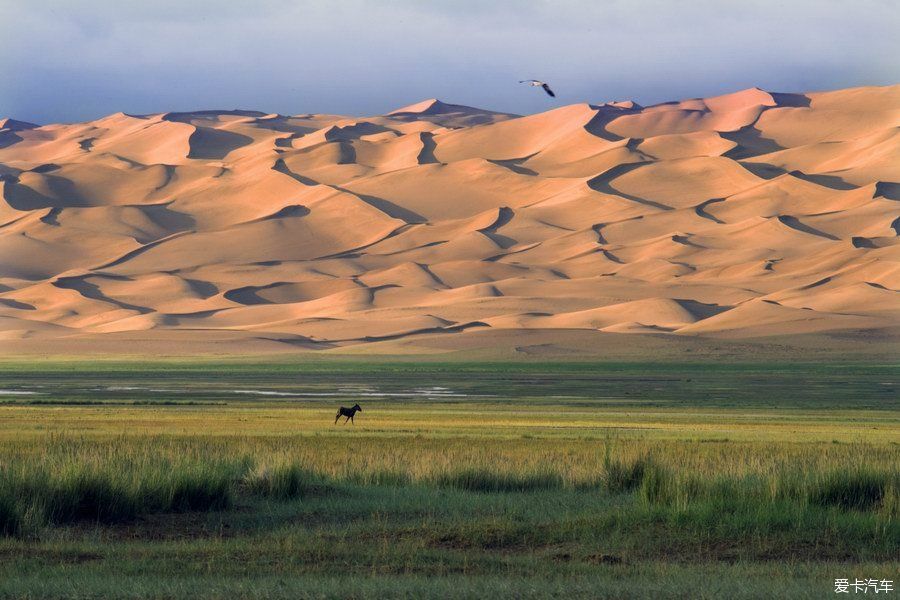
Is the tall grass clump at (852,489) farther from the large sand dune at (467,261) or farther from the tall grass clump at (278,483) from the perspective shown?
the large sand dune at (467,261)

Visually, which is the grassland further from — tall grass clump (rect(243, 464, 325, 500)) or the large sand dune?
the large sand dune

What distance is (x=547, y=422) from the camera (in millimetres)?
41438

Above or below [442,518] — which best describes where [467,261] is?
above

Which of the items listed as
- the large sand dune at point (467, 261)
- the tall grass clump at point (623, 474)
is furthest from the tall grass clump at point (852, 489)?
the large sand dune at point (467, 261)

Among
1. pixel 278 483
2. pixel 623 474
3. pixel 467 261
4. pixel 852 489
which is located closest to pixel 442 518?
pixel 278 483

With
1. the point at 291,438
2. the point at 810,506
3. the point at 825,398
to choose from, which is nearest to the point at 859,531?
the point at 810,506

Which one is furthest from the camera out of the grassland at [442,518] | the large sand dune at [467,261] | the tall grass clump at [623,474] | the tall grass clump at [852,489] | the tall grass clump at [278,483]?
the large sand dune at [467,261]

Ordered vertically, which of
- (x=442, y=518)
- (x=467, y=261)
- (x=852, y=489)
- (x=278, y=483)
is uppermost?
(x=467, y=261)

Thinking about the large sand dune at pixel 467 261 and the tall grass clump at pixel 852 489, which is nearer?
the tall grass clump at pixel 852 489

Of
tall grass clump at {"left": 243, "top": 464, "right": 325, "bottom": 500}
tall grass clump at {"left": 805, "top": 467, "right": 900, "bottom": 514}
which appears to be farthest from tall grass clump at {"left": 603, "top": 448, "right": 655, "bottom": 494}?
tall grass clump at {"left": 243, "top": 464, "right": 325, "bottom": 500}

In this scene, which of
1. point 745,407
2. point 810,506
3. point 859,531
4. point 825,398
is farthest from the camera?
point 825,398

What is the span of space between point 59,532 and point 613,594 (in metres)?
6.55

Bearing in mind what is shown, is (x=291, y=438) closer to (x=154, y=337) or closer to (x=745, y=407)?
(x=745, y=407)

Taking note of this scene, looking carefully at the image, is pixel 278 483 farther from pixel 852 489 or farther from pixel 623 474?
pixel 852 489
